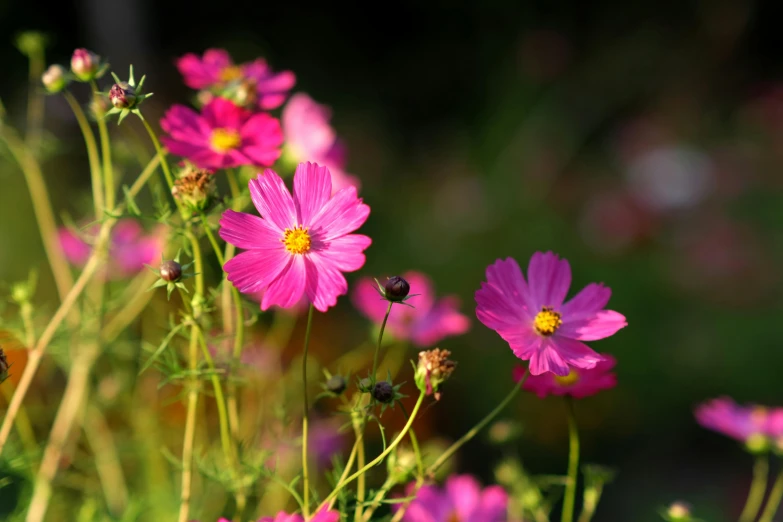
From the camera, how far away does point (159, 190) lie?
0.62 meters

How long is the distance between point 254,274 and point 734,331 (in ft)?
7.39

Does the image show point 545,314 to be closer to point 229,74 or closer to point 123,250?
point 229,74

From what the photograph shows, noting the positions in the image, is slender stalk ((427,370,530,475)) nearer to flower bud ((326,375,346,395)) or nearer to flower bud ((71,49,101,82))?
flower bud ((326,375,346,395))

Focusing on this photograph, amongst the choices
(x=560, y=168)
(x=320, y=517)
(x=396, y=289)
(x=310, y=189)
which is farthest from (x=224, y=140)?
(x=560, y=168)

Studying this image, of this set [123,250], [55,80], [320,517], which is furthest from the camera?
[123,250]

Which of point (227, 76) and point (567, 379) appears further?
point (227, 76)

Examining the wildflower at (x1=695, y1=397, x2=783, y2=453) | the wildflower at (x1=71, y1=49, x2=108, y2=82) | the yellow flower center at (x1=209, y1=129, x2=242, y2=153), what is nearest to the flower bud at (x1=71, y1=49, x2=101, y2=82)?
the wildflower at (x1=71, y1=49, x2=108, y2=82)

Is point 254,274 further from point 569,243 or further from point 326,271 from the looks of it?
point 569,243

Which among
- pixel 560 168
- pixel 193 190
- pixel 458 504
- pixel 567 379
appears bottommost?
pixel 560 168

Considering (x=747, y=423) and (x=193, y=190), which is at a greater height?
(x=193, y=190)

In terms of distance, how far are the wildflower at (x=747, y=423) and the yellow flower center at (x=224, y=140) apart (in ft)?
1.74

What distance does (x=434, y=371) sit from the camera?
52cm

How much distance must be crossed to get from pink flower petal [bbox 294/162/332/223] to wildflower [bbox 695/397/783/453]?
0.47 metres

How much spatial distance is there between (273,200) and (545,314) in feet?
0.80
